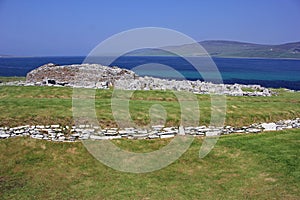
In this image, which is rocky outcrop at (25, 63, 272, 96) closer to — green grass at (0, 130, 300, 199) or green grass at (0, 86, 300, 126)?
green grass at (0, 86, 300, 126)

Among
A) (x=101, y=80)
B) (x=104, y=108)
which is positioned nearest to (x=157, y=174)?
(x=104, y=108)

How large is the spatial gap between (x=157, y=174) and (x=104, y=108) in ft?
27.2

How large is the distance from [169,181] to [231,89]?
25599 mm

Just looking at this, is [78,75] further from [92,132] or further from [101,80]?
[92,132]

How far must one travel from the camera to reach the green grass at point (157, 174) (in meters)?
16.3

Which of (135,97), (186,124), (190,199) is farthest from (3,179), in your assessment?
(135,97)

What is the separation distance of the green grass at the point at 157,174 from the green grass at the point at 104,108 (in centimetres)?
204

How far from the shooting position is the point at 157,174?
18.5m

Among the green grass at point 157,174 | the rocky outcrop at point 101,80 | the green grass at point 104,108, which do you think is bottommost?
the green grass at point 157,174

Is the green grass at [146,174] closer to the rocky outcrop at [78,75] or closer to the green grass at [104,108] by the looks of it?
the green grass at [104,108]

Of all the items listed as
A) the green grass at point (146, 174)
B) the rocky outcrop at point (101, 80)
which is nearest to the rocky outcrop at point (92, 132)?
the green grass at point (146, 174)

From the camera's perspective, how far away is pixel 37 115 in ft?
73.2

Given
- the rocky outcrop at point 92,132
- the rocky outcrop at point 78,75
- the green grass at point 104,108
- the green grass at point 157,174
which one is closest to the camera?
the green grass at point 157,174

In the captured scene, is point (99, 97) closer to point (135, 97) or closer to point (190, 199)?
point (135, 97)
